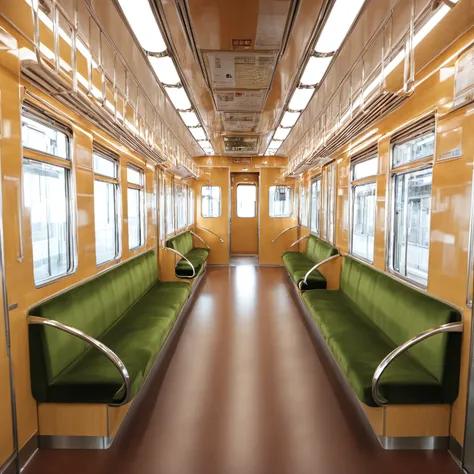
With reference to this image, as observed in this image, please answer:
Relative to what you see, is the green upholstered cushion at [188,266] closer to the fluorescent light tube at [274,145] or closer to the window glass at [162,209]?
the window glass at [162,209]

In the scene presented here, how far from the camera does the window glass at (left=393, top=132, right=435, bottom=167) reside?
2639 mm

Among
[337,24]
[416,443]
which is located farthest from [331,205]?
[416,443]

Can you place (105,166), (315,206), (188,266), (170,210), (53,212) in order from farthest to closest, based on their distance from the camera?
(315,206)
(170,210)
(188,266)
(105,166)
(53,212)

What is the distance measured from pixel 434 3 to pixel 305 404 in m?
2.83

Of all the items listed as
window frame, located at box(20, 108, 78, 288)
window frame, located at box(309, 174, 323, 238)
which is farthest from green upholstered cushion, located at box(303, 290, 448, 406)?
window frame, located at box(309, 174, 323, 238)

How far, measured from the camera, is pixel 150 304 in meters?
3.97

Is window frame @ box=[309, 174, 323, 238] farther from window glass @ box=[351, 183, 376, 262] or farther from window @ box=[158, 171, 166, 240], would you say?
window @ box=[158, 171, 166, 240]

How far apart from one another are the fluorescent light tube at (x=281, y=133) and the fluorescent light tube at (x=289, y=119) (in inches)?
10.8

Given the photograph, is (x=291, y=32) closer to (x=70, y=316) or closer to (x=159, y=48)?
(x=159, y=48)

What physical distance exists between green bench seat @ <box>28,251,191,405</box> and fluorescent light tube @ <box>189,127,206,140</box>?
104 inches

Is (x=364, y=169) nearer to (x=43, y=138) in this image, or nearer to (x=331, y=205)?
(x=331, y=205)

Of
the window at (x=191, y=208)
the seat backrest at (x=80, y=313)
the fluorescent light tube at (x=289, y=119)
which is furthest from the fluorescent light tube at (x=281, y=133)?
the window at (x=191, y=208)

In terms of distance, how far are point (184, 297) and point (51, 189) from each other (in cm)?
221

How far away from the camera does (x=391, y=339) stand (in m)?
2.91
